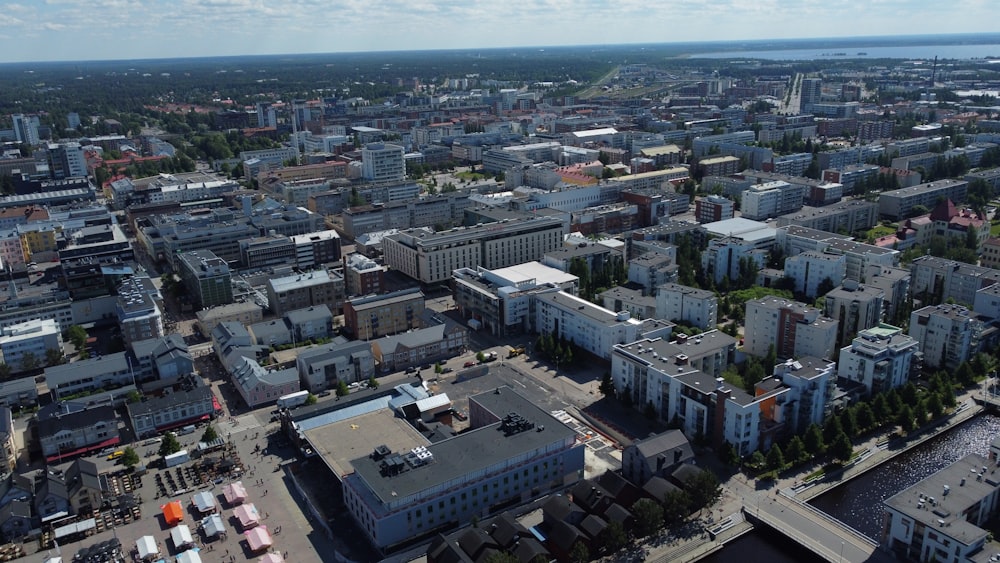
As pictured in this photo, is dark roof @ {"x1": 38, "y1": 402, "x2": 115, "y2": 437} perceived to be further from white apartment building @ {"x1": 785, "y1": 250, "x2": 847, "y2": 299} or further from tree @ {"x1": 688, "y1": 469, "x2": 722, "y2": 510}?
white apartment building @ {"x1": 785, "y1": 250, "x2": 847, "y2": 299}

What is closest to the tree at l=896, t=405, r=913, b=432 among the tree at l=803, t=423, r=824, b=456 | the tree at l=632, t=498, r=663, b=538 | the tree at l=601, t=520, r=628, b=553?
the tree at l=803, t=423, r=824, b=456

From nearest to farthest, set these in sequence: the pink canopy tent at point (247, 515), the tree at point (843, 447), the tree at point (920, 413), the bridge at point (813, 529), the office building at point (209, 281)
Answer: the bridge at point (813, 529), the pink canopy tent at point (247, 515), the tree at point (843, 447), the tree at point (920, 413), the office building at point (209, 281)

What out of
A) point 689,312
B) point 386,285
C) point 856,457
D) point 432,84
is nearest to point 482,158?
point 386,285

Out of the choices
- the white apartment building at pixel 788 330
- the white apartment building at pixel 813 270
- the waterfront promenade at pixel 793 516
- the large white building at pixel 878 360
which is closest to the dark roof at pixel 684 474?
the waterfront promenade at pixel 793 516

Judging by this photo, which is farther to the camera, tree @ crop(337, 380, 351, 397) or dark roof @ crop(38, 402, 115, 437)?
tree @ crop(337, 380, 351, 397)

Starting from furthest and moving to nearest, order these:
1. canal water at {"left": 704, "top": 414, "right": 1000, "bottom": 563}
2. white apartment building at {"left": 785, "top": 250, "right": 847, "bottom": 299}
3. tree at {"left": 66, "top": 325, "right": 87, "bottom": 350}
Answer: white apartment building at {"left": 785, "top": 250, "right": 847, "bottom": 299}
tree at {"left": 66, "top": 325, "right": 87, "bottom": 350}
canal water at {"left": 704, "top": 414, "right": 1000, "bottom": 563}

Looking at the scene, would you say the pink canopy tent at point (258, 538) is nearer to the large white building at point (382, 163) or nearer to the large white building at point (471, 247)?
the large white building at point (471, 247)
